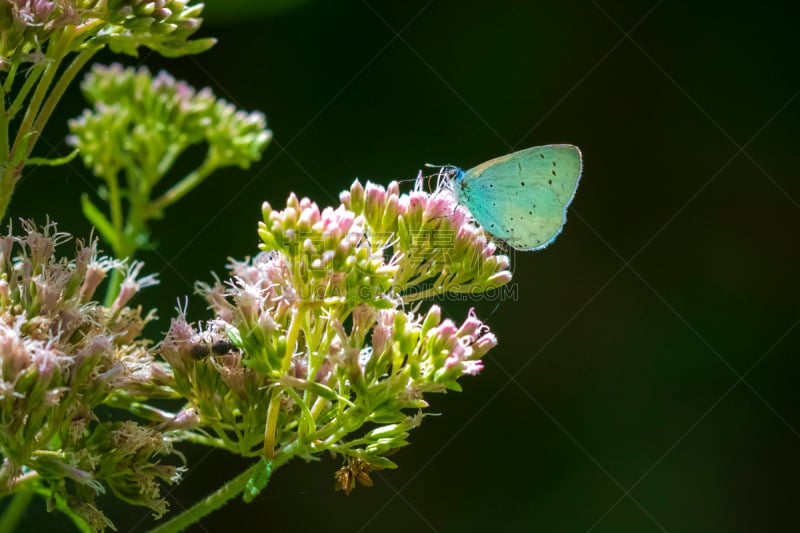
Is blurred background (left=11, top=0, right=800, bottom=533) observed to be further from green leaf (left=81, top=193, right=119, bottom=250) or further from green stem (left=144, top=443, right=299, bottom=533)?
green stem (left=144, top=443, right=299, bottom=533)

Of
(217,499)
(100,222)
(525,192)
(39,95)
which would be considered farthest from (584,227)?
(39,95)

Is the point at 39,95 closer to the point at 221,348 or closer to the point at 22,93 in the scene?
the point at 22,93

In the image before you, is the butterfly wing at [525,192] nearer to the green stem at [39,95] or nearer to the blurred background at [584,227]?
the green stem at [39,95]

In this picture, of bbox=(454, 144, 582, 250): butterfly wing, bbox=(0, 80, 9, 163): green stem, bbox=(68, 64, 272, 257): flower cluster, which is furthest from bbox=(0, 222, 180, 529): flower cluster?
bbox=(454, 144, 582, 250): butterfly wing

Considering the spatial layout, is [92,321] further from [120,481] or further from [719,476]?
[719,476]

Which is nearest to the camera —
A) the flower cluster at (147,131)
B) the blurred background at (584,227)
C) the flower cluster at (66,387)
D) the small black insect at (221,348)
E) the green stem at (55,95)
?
the flower cluster at (66,387)

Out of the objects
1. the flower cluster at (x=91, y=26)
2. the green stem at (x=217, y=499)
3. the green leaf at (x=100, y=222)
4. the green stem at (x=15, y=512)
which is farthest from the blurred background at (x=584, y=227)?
the green stem at (x=217, y=499)
